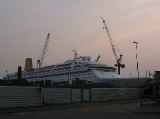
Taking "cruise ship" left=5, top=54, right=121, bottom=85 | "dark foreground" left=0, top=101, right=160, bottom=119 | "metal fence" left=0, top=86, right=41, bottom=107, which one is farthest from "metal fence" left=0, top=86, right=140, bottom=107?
"cruise ship" left=5, top=54, right=121, bottom=85

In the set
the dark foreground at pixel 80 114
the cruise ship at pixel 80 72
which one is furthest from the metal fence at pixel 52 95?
the cruise ship at pixel 80 72

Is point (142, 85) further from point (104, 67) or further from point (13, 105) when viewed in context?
point (13, 105)

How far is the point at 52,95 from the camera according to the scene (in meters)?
66.7

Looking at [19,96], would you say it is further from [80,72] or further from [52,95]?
[80,72]

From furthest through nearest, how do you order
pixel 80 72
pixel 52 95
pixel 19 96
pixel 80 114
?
pixel 80 72 < pixel 52 95 < pixel 19 96 < pixel 80 114

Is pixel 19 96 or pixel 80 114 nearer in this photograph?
pixel 80 114

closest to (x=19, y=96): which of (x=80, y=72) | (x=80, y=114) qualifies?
(x=80, y=114)

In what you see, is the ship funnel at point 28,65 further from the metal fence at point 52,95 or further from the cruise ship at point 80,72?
the metal fence at point 52,95

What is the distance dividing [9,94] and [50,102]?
32.1ft

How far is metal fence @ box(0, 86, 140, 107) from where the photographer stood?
58.0 metres

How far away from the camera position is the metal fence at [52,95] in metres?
58.0

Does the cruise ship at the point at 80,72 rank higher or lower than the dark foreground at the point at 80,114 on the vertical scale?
higher

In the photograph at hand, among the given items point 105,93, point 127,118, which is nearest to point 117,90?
point 105,93

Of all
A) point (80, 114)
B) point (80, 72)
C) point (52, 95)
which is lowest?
point (80, 114)
